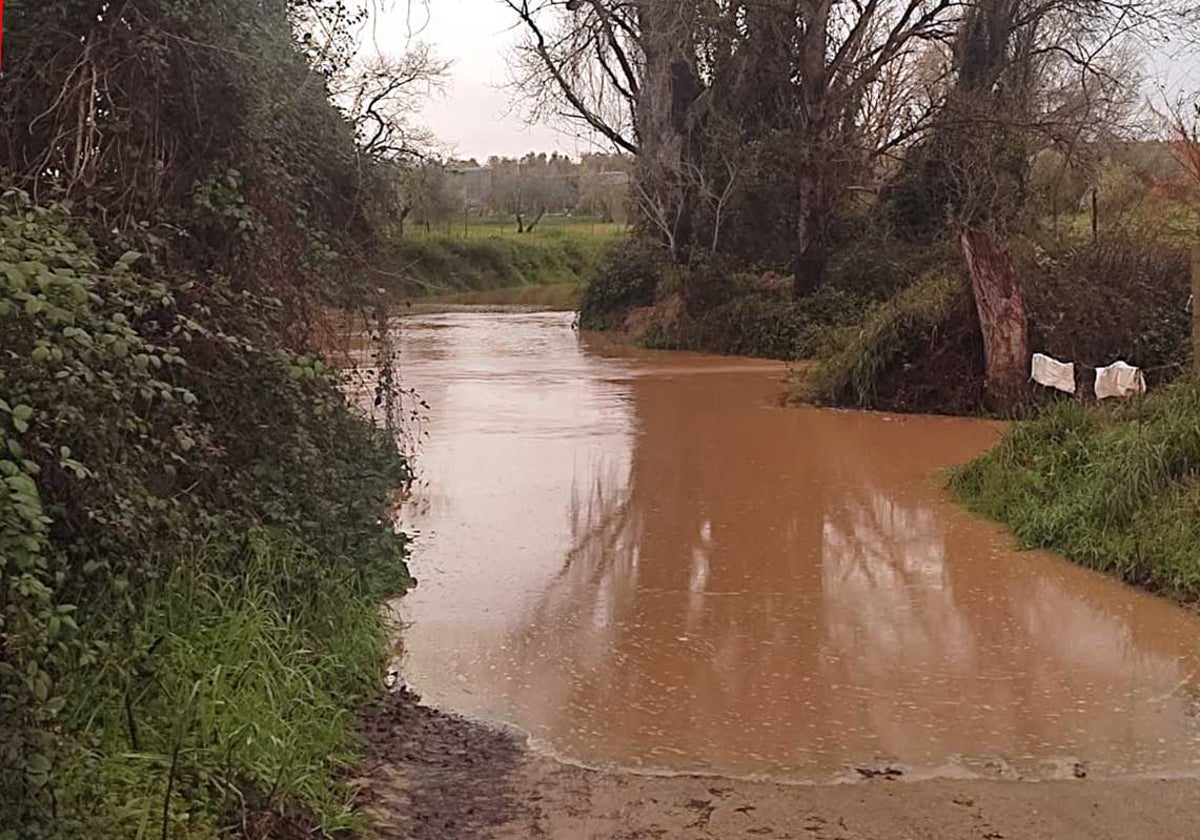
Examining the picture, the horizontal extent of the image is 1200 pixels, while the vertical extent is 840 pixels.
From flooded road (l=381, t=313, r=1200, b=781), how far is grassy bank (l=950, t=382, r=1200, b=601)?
0.23 metres

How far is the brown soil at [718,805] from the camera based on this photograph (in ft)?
14.4

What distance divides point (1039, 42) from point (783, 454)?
14.9 metres

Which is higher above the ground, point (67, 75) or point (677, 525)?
point (67, 75)

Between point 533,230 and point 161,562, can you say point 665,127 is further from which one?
point 533,230

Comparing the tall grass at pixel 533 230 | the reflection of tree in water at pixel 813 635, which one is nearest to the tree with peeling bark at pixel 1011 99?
the reflection of tree in water at pixel 813 635

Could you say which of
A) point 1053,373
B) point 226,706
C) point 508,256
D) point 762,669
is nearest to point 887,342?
point 1053,373

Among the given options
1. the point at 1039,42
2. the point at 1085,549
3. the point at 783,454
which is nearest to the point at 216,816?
the point at 1085,549

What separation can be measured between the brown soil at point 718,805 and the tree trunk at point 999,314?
1002cm

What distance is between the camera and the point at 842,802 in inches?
185

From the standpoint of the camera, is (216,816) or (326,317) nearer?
(216,816)

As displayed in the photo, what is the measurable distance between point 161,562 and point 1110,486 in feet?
19.6

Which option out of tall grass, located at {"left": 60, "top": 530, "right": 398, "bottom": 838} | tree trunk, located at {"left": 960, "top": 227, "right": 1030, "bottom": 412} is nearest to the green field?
tree trunk, located at {"left": 960, "top": 227, "right": 1030, "bottom": 412}

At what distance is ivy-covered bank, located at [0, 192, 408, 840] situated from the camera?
3260 millimetres

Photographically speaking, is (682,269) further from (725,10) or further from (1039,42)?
(1039,42)
